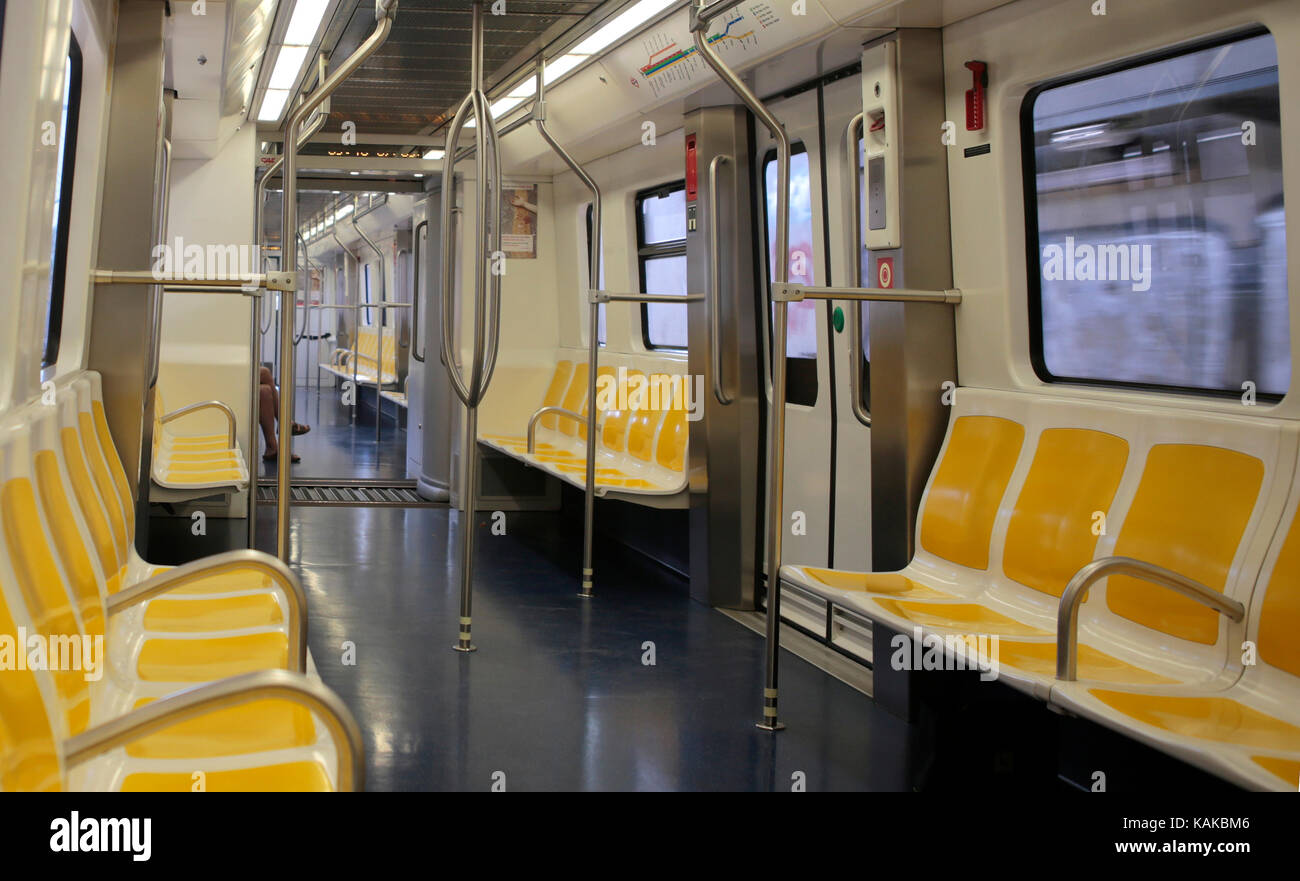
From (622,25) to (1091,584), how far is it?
151 inches

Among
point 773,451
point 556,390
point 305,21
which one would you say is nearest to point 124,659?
point 773,451

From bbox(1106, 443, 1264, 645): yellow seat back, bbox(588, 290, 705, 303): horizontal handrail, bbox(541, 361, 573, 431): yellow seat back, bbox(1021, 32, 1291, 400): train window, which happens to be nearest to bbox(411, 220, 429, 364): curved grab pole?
bbox(541, 361, 573, 431): yellow seat back

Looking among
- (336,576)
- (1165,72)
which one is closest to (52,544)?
(1165,72)

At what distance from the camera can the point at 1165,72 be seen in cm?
344

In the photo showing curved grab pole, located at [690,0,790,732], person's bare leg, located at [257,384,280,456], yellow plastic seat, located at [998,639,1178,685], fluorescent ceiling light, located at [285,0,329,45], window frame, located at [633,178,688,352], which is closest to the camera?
yellow plastic seat, located at [998,639,1178,685]

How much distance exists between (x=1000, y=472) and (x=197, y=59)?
4599 millimetres

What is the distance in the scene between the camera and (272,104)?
794 cm

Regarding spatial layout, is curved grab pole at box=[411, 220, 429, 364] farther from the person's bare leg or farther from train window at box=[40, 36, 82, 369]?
train window at box=[40, 36, 82, 369]

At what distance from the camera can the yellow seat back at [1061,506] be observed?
3535 millimetres

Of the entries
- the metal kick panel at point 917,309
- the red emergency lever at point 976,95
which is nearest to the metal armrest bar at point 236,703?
the metal kick panel at point 917,309

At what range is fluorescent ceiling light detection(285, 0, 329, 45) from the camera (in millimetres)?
5461

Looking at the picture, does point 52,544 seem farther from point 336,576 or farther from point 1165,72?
point 336,576

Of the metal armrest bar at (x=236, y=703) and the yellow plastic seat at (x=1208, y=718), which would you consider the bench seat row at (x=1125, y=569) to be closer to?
the yellow plastic seat at (x=1208, y=718)

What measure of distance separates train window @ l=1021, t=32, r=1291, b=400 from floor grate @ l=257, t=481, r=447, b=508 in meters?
5.96
